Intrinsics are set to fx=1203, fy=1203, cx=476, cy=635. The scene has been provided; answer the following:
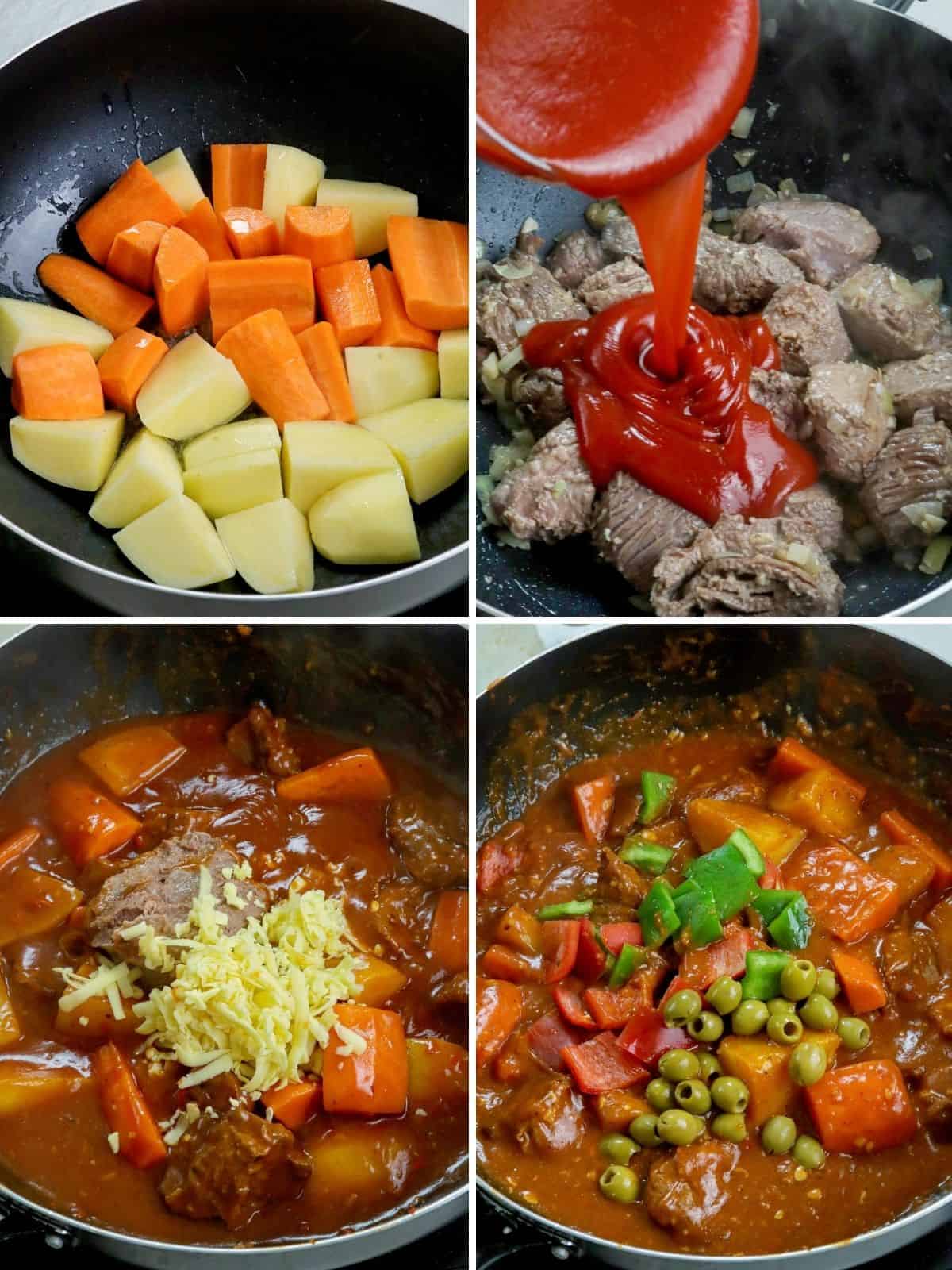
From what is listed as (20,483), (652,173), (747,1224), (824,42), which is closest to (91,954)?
(20,483)

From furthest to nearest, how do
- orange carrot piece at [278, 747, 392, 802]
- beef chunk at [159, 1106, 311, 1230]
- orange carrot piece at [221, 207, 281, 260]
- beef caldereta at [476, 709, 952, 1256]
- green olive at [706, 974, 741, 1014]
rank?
orange carrot piece at [278, 747, 392, 802], orange carrot piece at [221, 207, 281, 260], green olive at [706, 974, 741, 1014], beef caldereta at [476, 709, 952, 1256], beef chunk at [159, 1106, 311, 1230]

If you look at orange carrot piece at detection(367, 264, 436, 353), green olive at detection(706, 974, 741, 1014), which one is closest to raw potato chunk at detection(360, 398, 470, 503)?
orange carrot piece at detection(367, 264, 436, 353)

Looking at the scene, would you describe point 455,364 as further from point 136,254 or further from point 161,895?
point 161,895

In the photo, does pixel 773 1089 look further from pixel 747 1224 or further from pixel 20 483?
pixel 20 483

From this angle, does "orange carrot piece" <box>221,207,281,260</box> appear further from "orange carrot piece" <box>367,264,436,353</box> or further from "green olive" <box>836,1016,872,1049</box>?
"green olive" <box>836,1016,872,1049</box>

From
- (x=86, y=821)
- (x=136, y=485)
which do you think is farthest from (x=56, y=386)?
(x=86, y=821)
